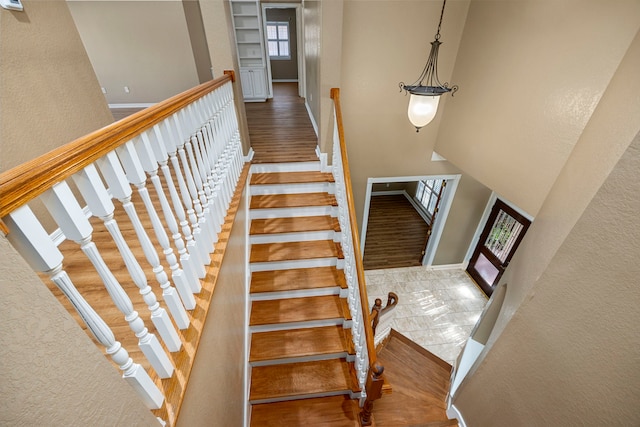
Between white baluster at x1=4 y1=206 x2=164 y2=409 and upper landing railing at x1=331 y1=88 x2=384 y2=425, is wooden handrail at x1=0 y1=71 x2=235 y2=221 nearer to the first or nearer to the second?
white baluster at x1=4 y1=206 x2=164 y2=409

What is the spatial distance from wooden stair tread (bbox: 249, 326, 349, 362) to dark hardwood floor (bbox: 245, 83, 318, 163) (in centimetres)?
191

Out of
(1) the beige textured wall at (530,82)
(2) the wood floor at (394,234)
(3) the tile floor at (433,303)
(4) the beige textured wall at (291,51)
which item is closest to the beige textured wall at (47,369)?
(1) the beige textured wall at (530,82)

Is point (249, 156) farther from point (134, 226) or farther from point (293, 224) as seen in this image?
point (134, 226)

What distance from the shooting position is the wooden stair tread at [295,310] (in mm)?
2432

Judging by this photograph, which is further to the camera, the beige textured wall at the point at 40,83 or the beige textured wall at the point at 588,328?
the beige textured wall at the point at 40,83

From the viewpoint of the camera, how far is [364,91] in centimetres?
337

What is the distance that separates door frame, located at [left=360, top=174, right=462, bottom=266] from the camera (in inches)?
161

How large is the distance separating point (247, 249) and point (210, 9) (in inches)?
87.3

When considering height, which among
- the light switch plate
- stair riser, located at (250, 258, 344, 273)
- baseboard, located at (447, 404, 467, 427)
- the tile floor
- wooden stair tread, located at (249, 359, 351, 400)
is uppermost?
the light switch plate

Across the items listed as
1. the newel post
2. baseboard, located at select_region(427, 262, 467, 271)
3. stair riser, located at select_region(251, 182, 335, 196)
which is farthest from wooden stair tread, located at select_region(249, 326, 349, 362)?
baseboard, located at select_region(427, 262, 467, 271)

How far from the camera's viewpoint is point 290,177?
3146mm

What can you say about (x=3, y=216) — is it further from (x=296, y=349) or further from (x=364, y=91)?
(x=364, y=91)

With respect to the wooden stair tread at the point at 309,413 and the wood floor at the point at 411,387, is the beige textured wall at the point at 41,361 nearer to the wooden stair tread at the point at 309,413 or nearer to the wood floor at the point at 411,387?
the wooden stair tread at the point at 309,413

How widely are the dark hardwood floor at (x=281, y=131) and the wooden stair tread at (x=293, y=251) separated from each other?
104 cm
